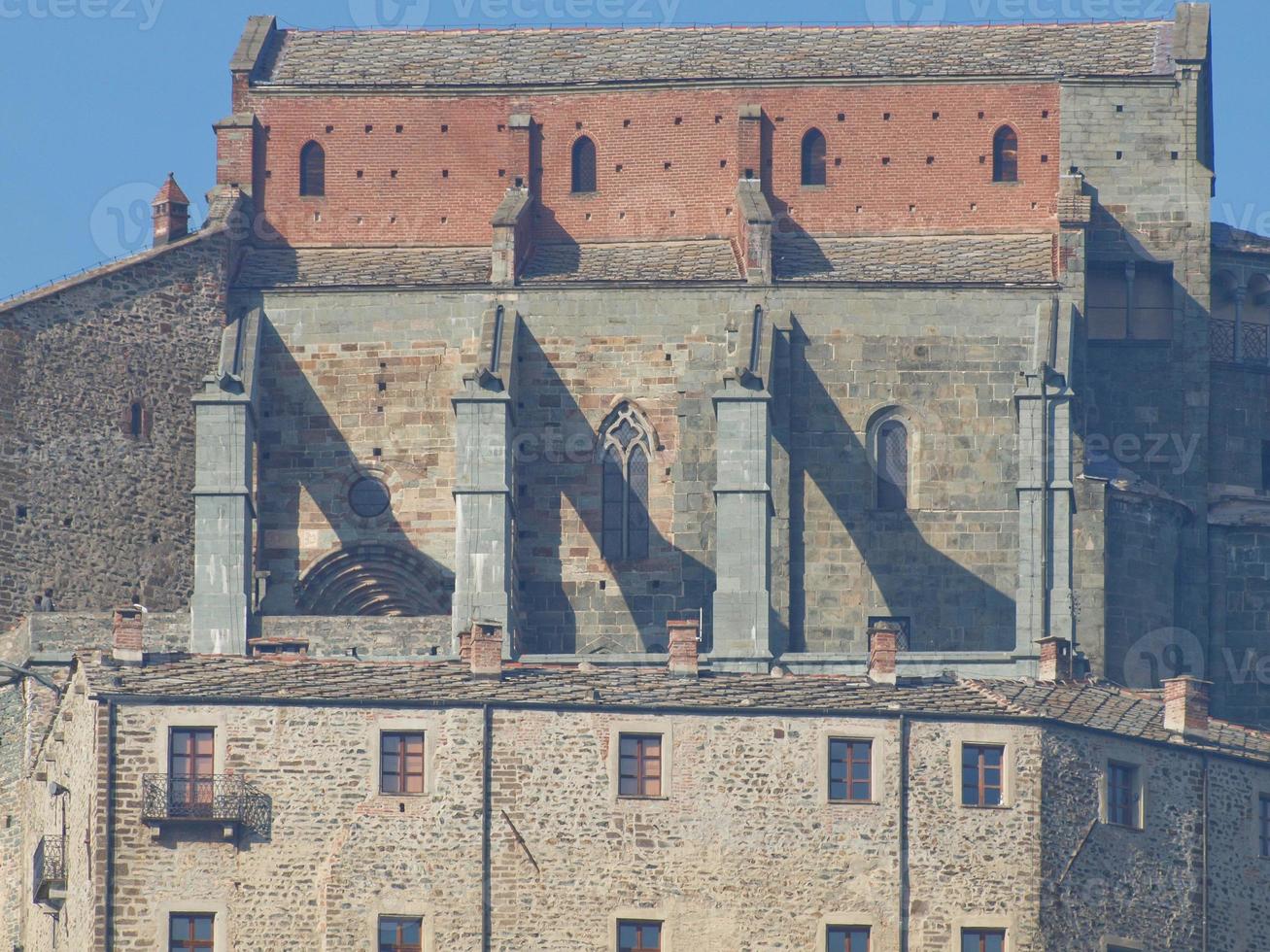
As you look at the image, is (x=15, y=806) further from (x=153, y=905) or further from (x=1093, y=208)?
(x=1093, y=208)

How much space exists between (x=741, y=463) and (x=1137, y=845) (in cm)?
1637

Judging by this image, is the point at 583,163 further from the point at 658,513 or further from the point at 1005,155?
the point at 658,513

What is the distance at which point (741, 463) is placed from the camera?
88812 millimetres

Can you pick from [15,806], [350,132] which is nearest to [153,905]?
[15,806]

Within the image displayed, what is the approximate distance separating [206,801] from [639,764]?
7029 mm

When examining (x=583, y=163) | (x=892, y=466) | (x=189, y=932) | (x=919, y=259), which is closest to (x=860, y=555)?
(x=892, y=466)

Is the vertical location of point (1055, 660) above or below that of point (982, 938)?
above

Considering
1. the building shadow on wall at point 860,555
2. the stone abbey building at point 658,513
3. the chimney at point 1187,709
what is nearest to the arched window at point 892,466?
the stone abbey building at point 658,513

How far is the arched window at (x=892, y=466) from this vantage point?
3597 inches

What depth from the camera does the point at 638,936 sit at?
241ft

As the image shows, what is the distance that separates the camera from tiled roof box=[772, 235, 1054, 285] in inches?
3669

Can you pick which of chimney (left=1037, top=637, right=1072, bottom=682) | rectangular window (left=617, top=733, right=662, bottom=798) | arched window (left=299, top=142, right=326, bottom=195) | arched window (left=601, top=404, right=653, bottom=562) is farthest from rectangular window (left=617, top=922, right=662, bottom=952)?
arched window (left=299, top=142, right=326, bottom=195)

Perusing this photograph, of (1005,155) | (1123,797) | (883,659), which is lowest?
(1123,797)

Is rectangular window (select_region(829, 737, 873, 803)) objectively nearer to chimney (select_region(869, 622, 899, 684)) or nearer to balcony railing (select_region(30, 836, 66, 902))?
chimney (select_region(869, 622, 899, 684))
